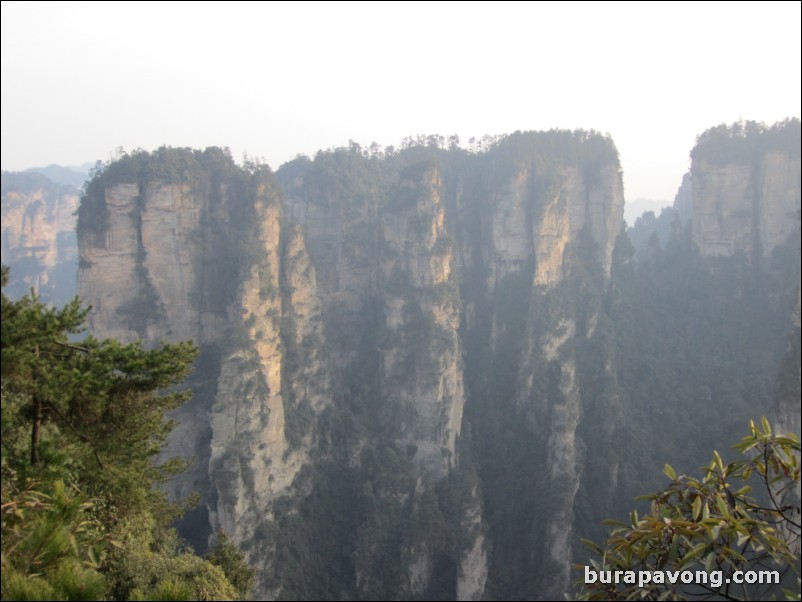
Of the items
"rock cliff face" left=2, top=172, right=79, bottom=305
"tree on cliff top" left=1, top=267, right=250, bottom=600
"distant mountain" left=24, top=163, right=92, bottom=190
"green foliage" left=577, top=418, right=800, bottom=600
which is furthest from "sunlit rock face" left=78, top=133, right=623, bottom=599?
"distant mountain" left=24, top=163, right=92, bottom=190

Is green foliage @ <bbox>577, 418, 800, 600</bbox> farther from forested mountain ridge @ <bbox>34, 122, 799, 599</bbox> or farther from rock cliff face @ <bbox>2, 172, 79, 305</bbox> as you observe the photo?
rock cliff face @ <bbox>2, 172, 79, 305</bbox>

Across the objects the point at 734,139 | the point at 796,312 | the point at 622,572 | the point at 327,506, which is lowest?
the point at 327,506

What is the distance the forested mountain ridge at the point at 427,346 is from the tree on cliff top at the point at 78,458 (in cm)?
1492

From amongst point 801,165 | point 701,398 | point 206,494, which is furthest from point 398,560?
point 801,165

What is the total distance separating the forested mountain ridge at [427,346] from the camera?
24.0 meters

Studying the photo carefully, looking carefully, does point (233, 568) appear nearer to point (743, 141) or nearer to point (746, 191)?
point (746, 191)

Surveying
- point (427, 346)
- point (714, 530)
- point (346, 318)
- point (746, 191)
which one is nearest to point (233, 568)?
point (714, 530)

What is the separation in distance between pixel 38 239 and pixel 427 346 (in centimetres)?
6043

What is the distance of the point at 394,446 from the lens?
29.3 m

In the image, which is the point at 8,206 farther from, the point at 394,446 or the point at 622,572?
the point at 622,572

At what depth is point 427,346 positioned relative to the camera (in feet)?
97.1

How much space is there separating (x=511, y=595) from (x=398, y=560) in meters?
5.97

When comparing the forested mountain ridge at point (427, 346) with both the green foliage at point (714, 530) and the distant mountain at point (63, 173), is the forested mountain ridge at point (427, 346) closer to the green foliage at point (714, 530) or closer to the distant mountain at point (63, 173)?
the green foliage at point (714, 530)

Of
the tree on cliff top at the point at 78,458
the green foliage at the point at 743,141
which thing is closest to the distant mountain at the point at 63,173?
the green foliage at the point at 743,141
